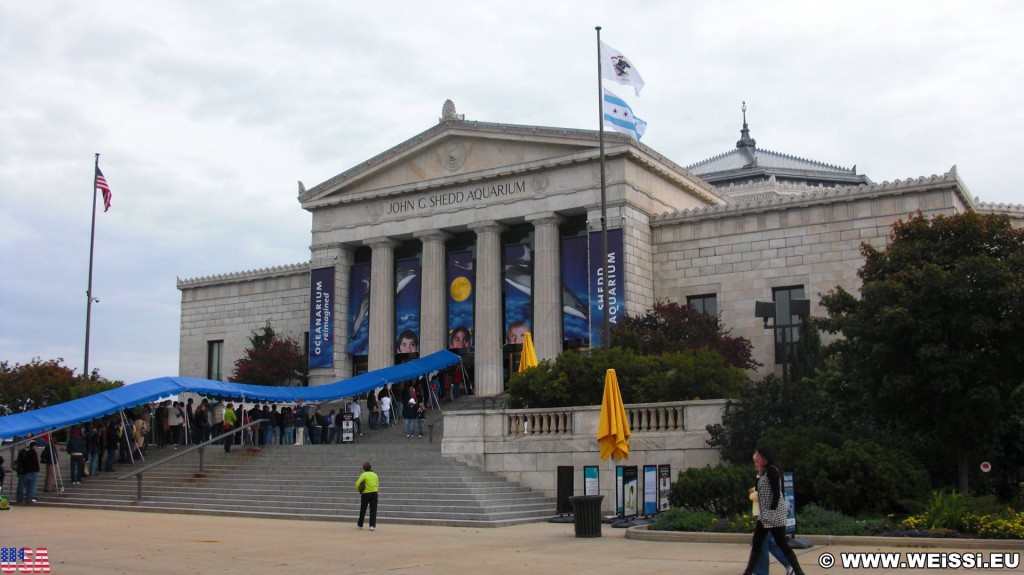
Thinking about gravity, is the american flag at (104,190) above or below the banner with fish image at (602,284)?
above

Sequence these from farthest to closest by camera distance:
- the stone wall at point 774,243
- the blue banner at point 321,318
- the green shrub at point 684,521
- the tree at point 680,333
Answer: the blue banner at point 321,318, the stone wall at point 774,243, the tree at point 680,333, the green shrub at point 684,521

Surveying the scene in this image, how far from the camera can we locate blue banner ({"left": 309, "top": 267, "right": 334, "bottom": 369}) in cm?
5116

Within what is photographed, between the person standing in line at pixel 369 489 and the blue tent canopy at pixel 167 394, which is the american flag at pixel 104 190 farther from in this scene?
the person standing in line at pixel 369 489

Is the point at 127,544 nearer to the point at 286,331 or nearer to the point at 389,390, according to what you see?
the point at 389,390

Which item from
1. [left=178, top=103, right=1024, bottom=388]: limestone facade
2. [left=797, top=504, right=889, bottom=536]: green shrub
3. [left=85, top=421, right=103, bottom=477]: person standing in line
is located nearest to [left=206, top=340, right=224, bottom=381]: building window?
[left=178, top=103, right=1024, bottom=388]: limestone facade

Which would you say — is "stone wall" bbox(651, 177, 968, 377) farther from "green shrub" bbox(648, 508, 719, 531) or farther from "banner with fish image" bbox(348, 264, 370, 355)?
"green shrub" bbox(648, 508, 719, 531)

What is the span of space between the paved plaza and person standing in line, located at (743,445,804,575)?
1.15 m

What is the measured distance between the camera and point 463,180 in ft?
158

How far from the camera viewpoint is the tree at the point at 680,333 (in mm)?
37531

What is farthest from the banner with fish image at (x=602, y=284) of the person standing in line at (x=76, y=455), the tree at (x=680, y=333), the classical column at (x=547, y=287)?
the person standing in line at (x=76, y=455)

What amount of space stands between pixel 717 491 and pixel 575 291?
81.0 feet

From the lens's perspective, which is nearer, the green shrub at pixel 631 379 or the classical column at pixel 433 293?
the green shrub at pixel 631 379

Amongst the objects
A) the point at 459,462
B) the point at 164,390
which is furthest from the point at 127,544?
the point at 164,390

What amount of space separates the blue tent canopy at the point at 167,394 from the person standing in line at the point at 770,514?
23985 millimetres
